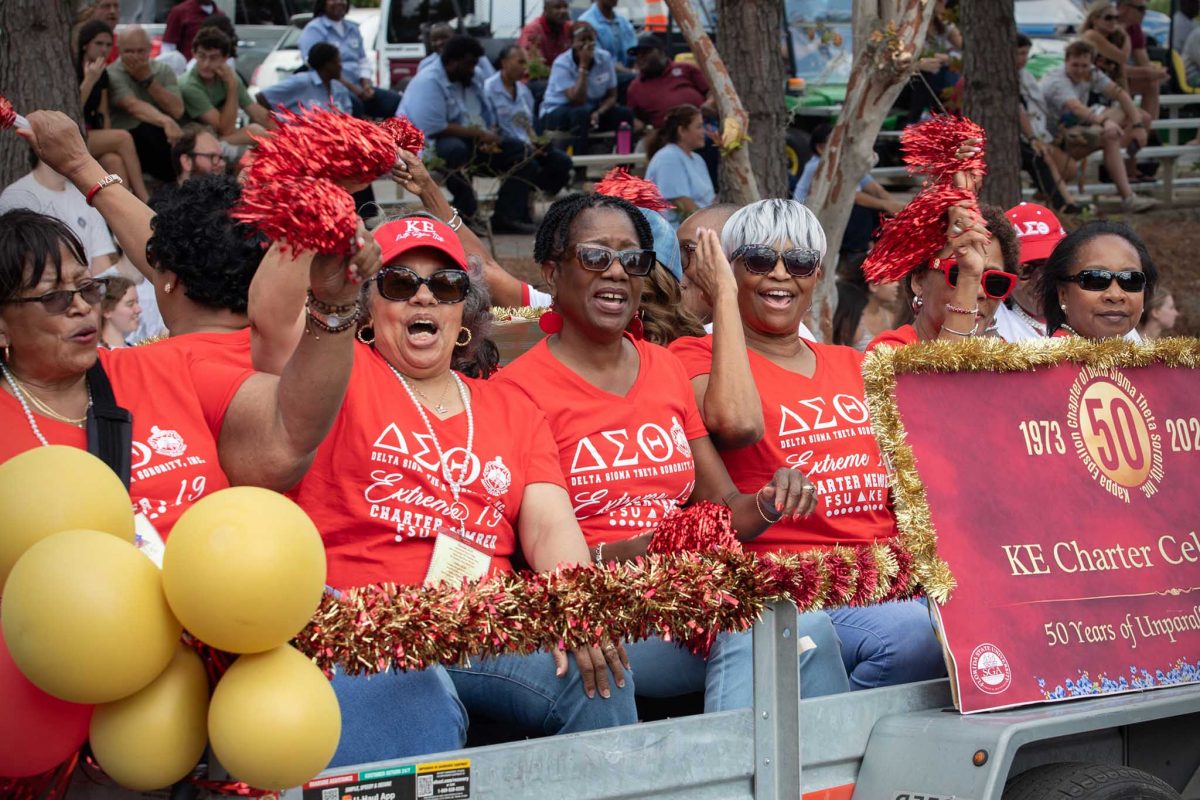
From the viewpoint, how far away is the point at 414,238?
3408 millimetres

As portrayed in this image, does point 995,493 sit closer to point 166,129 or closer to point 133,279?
point 133,279

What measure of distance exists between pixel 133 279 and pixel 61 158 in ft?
10.2

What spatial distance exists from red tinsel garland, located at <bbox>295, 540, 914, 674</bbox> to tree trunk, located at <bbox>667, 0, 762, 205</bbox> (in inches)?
150

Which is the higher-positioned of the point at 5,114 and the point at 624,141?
the point at 5,114

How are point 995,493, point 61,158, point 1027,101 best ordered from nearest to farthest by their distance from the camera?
point 995,493 → point 61,158 → point 1027,101

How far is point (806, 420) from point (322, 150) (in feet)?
5.78

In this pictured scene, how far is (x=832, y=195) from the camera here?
692 cm

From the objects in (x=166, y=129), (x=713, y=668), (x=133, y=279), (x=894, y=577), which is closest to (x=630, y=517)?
(x=713, y=668)

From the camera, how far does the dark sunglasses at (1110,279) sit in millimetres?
4500

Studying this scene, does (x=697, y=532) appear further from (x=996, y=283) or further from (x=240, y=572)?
(x=996, y=283)

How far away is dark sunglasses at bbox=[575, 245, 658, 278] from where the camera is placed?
12.4 ft

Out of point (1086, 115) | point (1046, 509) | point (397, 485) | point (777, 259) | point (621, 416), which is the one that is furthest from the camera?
point (1086, 115)

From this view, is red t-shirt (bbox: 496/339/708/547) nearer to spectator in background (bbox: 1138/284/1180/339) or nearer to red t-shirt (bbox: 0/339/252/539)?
red t-shirt (bbox: 0/339/252/539)

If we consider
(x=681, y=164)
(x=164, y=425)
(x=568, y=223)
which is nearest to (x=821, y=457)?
(x=568, y=223)
